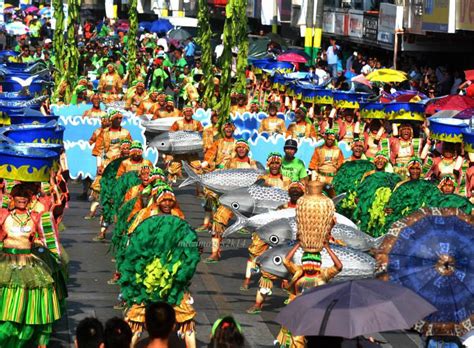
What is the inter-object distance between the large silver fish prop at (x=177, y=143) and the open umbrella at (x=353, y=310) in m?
15.4

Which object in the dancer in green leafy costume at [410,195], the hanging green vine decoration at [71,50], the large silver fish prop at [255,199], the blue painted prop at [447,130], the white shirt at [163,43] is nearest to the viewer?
the large silver fish prop at [255,199]

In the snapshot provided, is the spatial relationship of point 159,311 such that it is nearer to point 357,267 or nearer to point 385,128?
point 357,267

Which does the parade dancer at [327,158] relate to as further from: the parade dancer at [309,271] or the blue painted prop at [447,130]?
the parade dancer at [309,271]

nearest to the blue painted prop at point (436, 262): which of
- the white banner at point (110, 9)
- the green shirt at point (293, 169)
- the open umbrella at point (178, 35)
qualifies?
the green shirt at point (293, 169)

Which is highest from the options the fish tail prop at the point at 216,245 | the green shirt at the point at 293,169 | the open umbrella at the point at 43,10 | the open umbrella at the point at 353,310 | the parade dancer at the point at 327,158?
the open umbrella at the point at 353,310

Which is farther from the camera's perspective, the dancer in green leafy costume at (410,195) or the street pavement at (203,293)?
the dancer in green leafy costume at (410,195)

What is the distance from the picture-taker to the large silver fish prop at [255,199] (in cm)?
1767

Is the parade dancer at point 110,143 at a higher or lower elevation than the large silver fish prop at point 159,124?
higher

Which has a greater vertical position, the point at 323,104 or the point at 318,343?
the point at 318,343

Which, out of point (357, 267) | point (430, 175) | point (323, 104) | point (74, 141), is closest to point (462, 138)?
point (430, 175)

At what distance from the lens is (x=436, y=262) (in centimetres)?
1218

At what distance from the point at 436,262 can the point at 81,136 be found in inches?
641

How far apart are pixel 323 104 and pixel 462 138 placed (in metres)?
10.7

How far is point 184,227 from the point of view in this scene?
1413 cm
